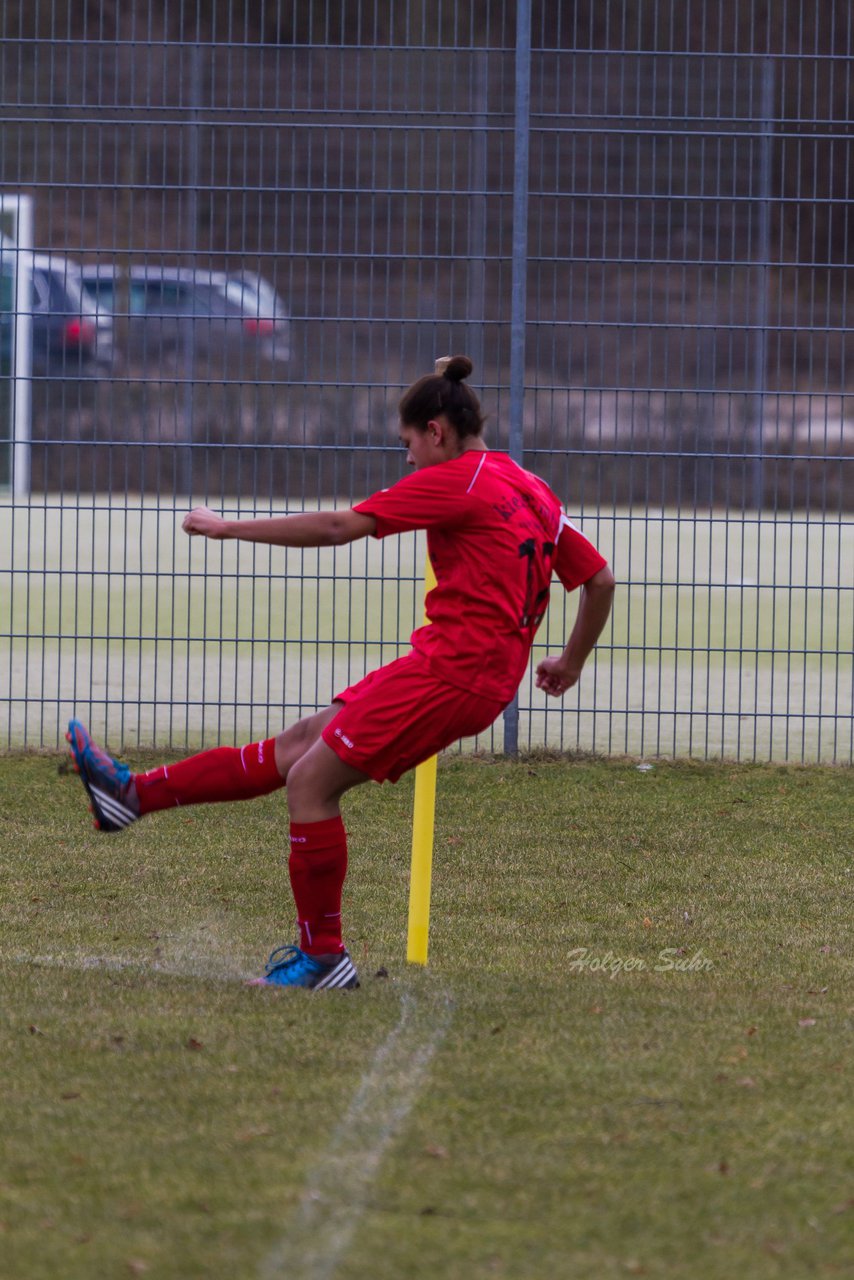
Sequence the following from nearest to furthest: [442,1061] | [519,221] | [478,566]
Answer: [442,1061]
[478,566]
[519,221]

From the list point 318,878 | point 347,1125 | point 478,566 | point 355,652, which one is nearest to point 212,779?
point 318,878

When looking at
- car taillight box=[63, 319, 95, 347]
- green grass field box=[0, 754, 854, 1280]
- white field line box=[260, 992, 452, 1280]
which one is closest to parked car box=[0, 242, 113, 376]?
car taillight box=[63, 319, 95, 347]

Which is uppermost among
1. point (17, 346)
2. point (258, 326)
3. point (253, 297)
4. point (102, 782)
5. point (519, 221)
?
point (519, 221)

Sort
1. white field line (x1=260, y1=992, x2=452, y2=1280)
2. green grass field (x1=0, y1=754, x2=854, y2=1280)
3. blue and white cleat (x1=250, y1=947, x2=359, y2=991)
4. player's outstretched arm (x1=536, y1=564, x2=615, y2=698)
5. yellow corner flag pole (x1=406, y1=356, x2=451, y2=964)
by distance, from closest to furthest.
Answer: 1. white field line (x1=260, y1=992, x2=452, y2=1280)
2. green grass field (x1=0, y1=754, x2=854, y2=1280)
3. blue and white cleat (x1=250, y1=947, x2=359, y2=991)
4. player's outstretched arm (x1=536, y1=564, x2=615, y2=698)
5. yellow corner flag pole (x1=406, y1=356, x2=451, y2=964)

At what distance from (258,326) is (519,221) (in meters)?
1.39

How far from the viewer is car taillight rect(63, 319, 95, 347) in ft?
29.5

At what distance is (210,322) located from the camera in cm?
891

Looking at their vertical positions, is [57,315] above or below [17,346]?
above

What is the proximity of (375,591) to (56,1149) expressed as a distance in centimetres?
1208

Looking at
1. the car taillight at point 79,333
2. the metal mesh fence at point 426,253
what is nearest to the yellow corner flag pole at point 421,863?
the metal mesh fence at point 426,253

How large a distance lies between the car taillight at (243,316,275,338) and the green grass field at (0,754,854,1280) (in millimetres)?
2744

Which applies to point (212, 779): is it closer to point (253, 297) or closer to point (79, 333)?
point (253, 297)

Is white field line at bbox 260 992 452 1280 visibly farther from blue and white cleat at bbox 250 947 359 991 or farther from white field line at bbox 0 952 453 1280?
blue and white cleat at bbox 250 947 359 991

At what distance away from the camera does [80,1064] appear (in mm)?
4148
